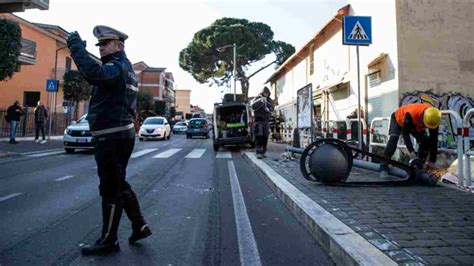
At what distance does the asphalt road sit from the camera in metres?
3.58

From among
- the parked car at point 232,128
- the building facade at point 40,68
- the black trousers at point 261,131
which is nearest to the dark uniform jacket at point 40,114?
the parked car at point 232,128

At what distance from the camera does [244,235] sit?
168 inches

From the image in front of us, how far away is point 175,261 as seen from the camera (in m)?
3.47

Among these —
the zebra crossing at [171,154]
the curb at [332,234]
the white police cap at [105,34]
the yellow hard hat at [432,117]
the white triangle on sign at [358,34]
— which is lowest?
the curb at [332,234]

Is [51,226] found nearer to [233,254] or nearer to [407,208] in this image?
[233,254]

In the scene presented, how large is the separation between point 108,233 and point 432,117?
16.7 feet

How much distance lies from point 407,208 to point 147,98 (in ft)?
169

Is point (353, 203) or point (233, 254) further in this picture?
point (353, 203)

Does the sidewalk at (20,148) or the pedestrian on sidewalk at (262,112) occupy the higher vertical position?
the pedestrian on sidewalk at (262,112)

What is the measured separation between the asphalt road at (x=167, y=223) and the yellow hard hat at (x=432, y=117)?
270 cm

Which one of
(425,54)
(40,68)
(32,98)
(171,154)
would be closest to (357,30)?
(425,54)

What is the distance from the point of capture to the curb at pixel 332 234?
311 centimetres

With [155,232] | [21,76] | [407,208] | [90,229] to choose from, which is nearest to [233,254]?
[155,232]

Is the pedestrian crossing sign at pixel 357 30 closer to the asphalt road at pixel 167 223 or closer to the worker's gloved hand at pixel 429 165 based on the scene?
the worker's gloved hand at pixel 429 165
